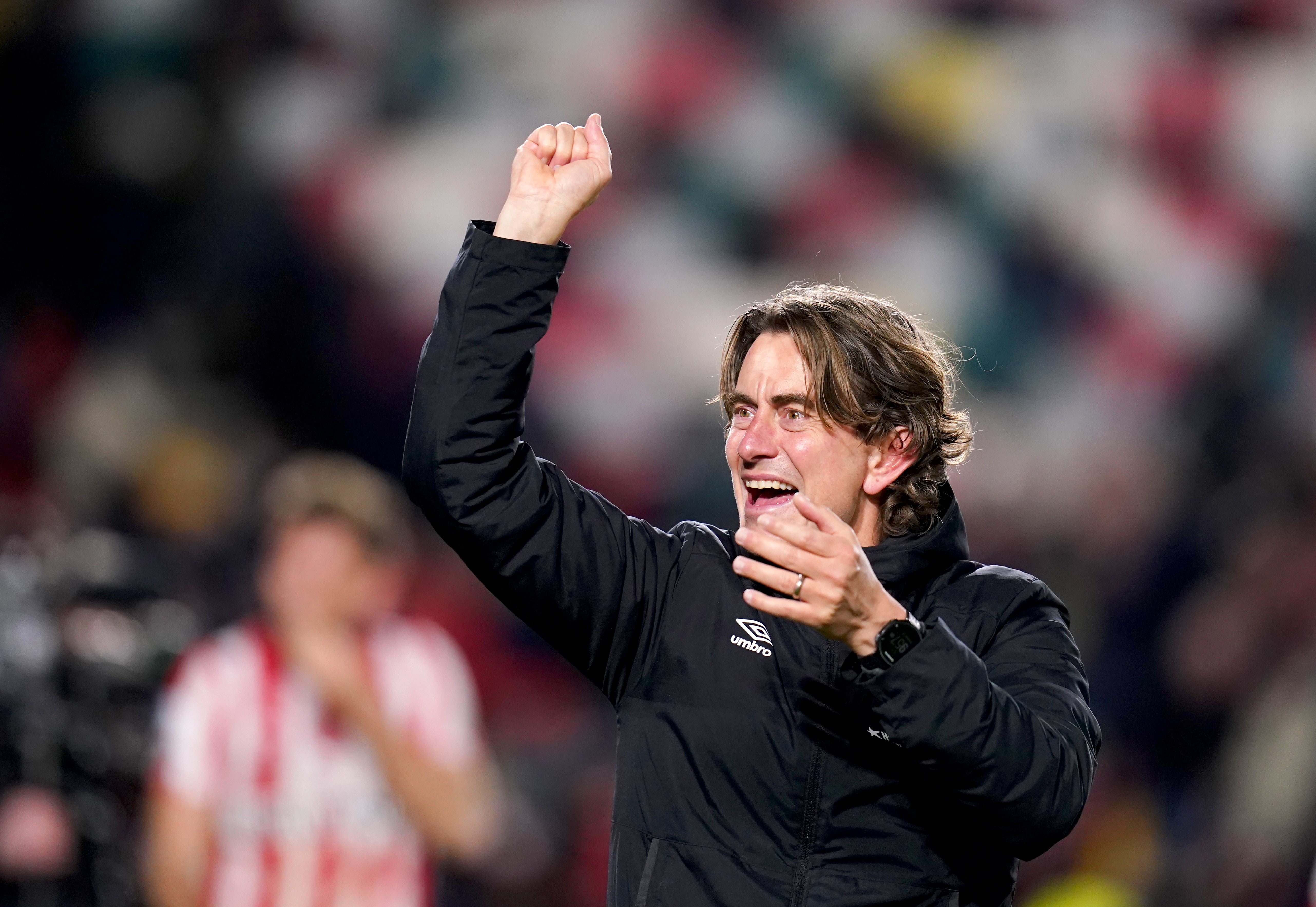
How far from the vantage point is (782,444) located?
1.80 meters

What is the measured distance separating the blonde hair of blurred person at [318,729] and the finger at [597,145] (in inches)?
86.1

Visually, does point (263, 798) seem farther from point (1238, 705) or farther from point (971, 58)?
point (971, 58)

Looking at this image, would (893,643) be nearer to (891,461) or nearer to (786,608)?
(786,608)

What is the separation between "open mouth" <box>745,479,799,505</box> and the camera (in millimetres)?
1800

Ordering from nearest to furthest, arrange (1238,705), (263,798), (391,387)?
(263,798) → (1238,705) → (391,387)

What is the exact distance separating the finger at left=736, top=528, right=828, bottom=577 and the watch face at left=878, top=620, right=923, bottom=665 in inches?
4.4

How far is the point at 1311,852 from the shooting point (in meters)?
4.93

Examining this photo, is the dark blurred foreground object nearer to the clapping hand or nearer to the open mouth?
the open mouth

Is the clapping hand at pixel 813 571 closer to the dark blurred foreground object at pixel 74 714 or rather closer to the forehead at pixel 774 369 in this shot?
the forehead at pixel 774 369

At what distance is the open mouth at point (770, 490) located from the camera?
5.90 feet

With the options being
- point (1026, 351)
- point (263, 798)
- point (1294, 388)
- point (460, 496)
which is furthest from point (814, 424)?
point (1294, 388)

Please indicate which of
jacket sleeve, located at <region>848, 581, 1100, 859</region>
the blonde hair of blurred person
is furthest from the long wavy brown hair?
the blonde hair of blurred person

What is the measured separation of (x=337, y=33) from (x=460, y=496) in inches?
219

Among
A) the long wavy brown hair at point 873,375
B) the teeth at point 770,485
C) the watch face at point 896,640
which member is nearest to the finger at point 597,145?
the long wavy brown hair at point 873,375
